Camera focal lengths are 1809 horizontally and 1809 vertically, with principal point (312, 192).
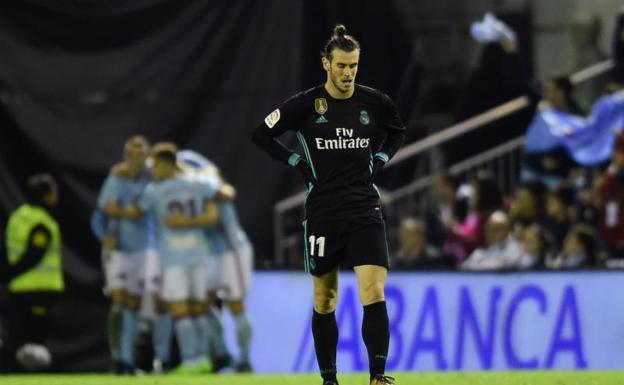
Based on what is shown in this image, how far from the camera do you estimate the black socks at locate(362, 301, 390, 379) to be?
9867mm

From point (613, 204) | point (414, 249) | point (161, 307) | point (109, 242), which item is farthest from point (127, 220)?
point (613, 204)

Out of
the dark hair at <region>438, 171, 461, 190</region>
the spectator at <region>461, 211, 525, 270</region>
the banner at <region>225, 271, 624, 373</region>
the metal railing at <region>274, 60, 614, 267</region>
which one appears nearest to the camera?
the banner at <region>225, 271, 624, 373</region>

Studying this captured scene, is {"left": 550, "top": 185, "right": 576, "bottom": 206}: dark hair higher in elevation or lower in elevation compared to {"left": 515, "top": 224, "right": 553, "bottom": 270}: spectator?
higher

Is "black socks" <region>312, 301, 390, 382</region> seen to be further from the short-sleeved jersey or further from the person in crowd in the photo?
the person in crowd

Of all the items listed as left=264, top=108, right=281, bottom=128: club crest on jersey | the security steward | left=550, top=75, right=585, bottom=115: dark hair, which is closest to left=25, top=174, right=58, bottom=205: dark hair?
the security steward

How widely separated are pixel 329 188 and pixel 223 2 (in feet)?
24.5

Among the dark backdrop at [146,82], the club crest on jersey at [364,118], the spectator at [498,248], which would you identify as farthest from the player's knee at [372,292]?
the dark backdrop at [146,82]

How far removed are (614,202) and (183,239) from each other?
3.78 metres

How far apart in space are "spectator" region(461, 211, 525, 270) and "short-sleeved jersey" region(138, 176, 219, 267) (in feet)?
7.86

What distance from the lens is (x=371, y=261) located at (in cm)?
1001

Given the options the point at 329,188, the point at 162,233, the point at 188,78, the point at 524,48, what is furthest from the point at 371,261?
the point at 524,48

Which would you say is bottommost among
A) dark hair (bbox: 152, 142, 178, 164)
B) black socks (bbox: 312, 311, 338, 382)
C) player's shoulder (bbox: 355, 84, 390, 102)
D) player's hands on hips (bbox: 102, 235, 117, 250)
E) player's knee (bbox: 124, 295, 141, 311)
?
black socks (bbox: 312, 311, 338, 382)

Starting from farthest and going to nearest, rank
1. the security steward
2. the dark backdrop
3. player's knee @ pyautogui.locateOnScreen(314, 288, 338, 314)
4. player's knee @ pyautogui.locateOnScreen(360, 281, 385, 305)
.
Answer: the dark backdrop → the security steward → player's knee @ pyautogui.locateOnScreen(314, 288, 338, 314) → player's knee @ pyautogui.locateOnScreen(360, 281, 385, 305)

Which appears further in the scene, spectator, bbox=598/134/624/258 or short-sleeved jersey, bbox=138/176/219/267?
short-sleeved jersey, bbox=138/176/219/267
